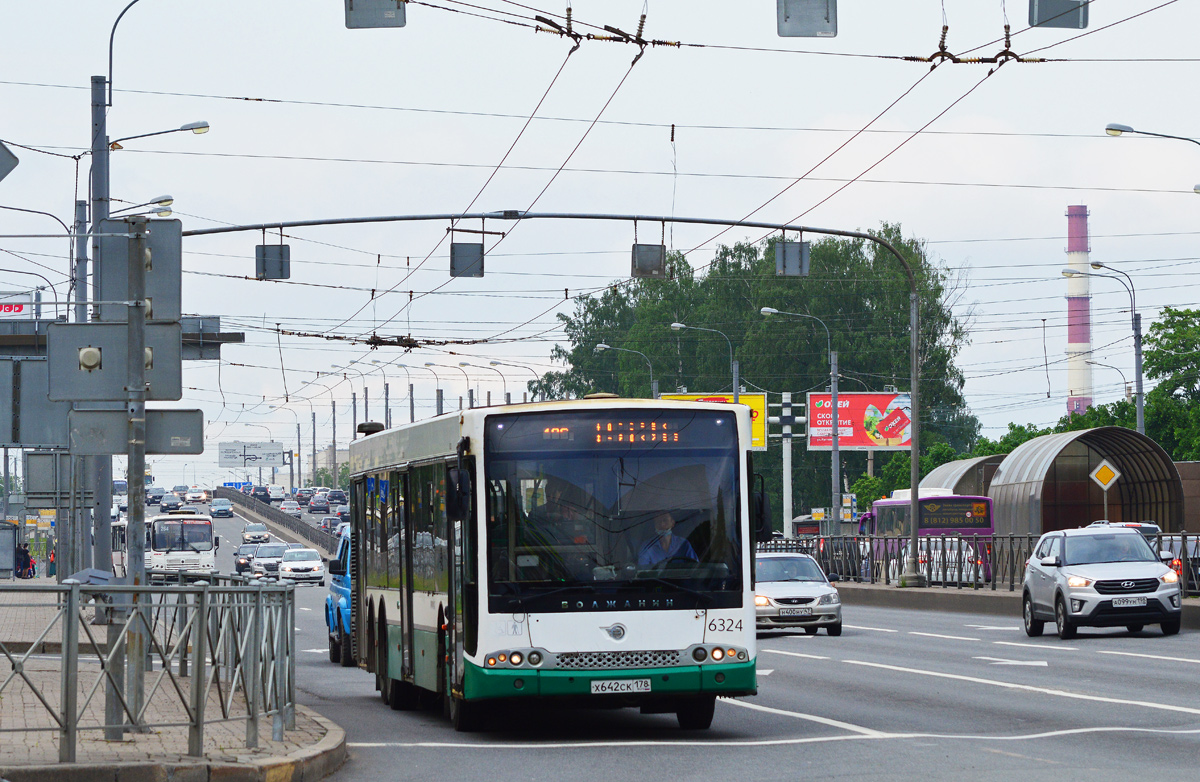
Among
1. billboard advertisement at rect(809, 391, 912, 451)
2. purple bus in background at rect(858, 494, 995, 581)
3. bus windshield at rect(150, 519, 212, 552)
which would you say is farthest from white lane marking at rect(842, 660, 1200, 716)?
billboard advertisement at rect(809, 391, 912, 451)

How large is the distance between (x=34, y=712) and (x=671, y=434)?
564 centimetres

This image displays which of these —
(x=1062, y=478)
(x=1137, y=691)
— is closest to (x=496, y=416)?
(x=1137, y=691)

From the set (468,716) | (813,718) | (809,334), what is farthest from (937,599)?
(809,334)

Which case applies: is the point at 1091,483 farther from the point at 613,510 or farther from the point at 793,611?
the point at 613,510

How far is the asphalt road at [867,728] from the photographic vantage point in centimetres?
1141

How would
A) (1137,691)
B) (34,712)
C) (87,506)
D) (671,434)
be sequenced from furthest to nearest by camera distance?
(87,506) < (1137,691) < (671,434) < (34,712)

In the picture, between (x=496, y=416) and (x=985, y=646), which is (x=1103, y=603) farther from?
(x=496, y=416)

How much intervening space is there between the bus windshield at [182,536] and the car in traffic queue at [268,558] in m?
1.84

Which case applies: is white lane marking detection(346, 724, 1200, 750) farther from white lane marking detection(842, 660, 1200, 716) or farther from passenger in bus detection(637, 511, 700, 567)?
white lane marking detection(842, 660, 1200, 716)

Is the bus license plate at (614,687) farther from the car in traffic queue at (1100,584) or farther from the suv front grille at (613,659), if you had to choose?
the car in traffic queue at (1100,584)

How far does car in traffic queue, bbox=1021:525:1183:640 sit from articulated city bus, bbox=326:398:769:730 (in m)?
12.8

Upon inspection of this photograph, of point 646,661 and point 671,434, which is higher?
point 671,434

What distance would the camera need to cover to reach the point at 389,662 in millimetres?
17469

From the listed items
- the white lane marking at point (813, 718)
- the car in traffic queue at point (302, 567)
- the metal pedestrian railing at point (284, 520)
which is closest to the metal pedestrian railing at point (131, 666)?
the white lane marking at point (813, 718)
